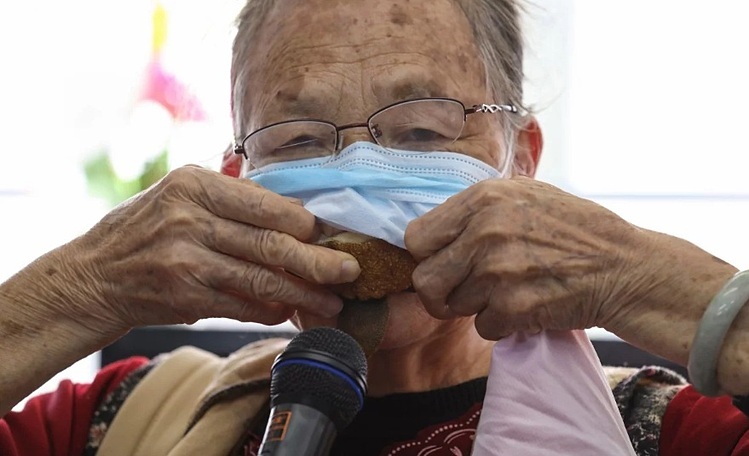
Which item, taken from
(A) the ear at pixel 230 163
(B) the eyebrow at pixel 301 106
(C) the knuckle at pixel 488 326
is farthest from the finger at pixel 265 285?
(A) the ear at pixel 230 163


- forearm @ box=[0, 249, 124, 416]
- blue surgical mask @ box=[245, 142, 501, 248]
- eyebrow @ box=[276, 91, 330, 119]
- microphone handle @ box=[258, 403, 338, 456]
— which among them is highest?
eyebrow @ box=[276, 91, 330, 119]

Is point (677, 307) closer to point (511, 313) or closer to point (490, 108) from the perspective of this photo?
point (511, 313)

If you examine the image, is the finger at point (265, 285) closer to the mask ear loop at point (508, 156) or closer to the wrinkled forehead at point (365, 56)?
the wrinkled forehead at point (365, 56)

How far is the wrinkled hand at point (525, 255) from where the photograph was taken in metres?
1.20

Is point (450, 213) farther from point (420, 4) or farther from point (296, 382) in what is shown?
point (420, 4)

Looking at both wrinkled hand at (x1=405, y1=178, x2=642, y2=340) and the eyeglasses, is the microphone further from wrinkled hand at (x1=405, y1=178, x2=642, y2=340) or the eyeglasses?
the eyeglasses

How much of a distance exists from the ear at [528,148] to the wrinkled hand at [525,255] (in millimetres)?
547

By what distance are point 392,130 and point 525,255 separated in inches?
15.6

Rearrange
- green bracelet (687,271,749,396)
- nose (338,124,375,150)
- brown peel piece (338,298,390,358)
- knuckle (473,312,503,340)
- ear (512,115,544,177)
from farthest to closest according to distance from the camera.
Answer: ear (512,115,544,177)
nose (338,124,375,150)
brown peel piece (338,298,390,358)
knuckle (473,312,503,340)
green bracelet (687,271,749,396)

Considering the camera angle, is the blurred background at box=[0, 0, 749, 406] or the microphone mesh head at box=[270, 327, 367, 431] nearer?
the microphone mesh head at box=[270, 327, 367, 431]

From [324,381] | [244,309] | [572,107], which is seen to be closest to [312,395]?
[324,381]

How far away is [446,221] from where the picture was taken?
1.23m

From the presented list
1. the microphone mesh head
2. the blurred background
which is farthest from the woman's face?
the blurred background

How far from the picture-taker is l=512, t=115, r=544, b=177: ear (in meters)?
1.79
